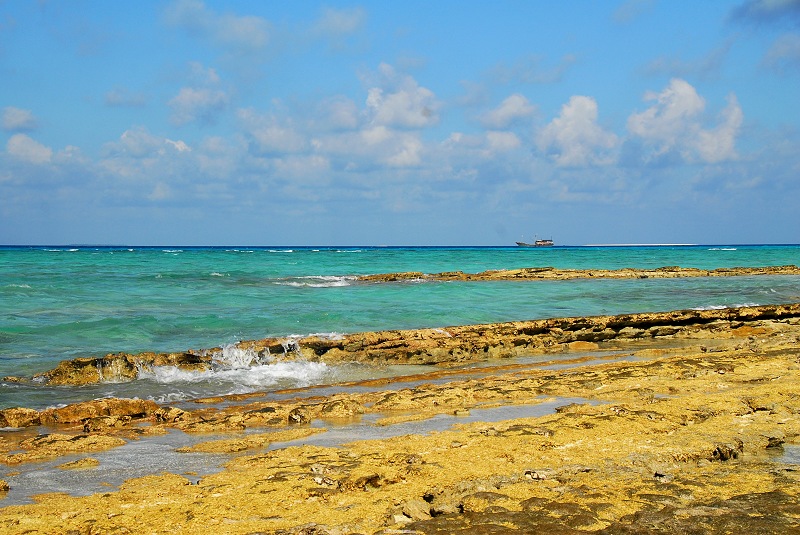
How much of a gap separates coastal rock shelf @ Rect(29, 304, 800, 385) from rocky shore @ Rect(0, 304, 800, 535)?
212cm

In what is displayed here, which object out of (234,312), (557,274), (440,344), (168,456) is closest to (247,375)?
(440,344)

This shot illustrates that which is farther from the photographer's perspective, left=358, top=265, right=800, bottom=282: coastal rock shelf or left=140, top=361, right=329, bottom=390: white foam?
left=358, top=265, right=800, bottom=282: coastal rock shelf

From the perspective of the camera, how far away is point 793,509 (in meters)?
4.25

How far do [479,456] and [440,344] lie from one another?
8.04m

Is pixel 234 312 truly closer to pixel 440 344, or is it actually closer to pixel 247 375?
pixel 247 375

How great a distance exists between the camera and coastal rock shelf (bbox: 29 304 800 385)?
1174cm

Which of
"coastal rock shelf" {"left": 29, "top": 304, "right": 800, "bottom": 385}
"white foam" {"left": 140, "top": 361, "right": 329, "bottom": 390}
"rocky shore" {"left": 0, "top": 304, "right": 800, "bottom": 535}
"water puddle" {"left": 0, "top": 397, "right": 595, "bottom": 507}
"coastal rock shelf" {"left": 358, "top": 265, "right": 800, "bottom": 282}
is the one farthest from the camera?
"coastal rock shelf" {"left": 358, "top": 265, "right": 800, "bottom": 282}

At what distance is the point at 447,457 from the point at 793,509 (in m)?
2.69

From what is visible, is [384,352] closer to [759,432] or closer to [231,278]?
[759,432]

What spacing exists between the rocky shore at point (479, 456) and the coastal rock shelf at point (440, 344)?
6.97 ft

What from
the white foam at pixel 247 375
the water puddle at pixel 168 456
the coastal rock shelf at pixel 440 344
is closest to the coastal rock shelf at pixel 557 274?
the coastal rock shelf at pixel 440 344

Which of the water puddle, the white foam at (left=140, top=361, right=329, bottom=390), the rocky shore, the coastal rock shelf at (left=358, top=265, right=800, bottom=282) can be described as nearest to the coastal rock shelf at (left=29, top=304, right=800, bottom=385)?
the white foam at (left=140, top=361, right=329, bottom=390)

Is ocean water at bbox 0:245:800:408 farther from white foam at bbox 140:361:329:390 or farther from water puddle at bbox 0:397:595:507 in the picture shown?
water puddle at bbox 0:397:595:507

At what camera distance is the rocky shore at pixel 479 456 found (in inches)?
173
